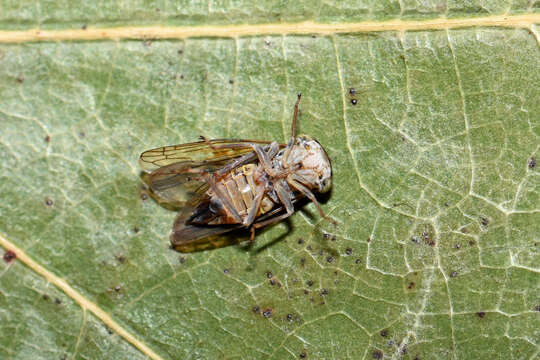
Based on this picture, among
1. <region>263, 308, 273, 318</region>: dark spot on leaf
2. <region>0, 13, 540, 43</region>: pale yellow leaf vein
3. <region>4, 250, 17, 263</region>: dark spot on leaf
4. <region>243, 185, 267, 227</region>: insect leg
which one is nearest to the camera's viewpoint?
<region>0, 13, 540, 43</region>: pale yellow leaf vein

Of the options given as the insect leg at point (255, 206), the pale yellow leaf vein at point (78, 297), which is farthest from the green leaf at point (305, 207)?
the insect leg at point (255, 206)

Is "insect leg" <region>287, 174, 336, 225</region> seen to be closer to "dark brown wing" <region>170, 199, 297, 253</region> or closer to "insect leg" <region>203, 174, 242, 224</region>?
"dark brown wing" <region>170, 199, 297, 253</region>

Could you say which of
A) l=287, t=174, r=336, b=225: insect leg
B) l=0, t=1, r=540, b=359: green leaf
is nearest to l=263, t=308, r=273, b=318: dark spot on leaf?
l=0, t=1, r=540, b=359: green leaf

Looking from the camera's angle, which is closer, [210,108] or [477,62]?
[477,62]

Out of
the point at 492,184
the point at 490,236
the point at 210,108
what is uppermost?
the point at 210,108

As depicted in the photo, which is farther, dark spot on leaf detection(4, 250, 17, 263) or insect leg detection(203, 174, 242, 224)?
dark spot on leaf detection(4, 250, 17, 263)

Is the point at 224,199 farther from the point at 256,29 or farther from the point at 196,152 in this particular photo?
the point at 256,29

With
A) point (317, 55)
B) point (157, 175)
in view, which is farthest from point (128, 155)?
point (317, 55)

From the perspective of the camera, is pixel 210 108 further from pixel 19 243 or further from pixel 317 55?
pixel 19 243
